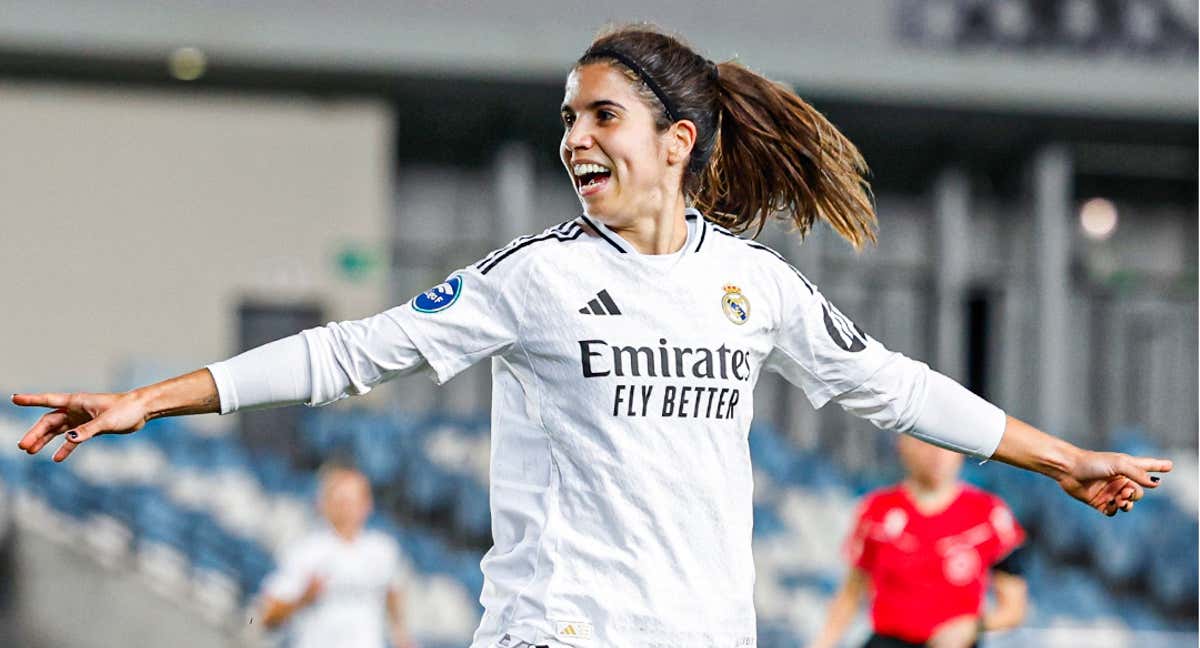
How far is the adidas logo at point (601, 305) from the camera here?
350 cm

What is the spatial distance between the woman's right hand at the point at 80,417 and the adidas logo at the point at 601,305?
842mm

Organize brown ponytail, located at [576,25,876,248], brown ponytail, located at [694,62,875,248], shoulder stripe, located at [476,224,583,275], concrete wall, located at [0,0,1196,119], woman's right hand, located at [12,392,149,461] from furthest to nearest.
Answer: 1. concrete wall, located at [0,0,1196,119]
2. brown ponytail, located at [694,62,875,248]
3. brown ponytail, located at [576,25,876,248]
4. shoulder stripe, located at [476,224,583,275]
5. woman's right hand, located at [12,392,149,461]

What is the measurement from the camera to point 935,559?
22.2 feet

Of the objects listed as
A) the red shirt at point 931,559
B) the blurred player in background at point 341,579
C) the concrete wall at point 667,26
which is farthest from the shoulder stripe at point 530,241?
the concrete wall at point 667,26

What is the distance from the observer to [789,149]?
4.05m

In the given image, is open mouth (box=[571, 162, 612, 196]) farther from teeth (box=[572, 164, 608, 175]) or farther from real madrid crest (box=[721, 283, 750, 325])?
real madrid crest (box=[721, 283, 750, 325])

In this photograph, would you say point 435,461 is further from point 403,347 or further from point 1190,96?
point 403,347

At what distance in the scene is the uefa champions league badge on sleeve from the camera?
3486 millimetres

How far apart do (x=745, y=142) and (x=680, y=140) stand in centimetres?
32

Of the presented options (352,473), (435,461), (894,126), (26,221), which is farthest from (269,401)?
(894,126)

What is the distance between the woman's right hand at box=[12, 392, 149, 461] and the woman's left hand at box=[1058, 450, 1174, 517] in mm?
1888

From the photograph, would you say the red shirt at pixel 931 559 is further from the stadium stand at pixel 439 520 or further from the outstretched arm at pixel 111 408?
the stadium stand at pixel 439 520

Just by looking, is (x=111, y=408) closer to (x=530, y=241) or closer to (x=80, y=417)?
(x=80, y=417)

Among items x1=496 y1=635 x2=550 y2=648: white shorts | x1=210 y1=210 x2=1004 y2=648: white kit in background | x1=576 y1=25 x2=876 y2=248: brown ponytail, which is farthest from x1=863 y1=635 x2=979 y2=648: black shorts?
x1=496 y1=635 x2=550 y2=648: white shorts
